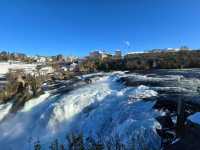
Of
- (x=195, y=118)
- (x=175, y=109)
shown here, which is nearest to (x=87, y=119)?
(x=175, y=109)

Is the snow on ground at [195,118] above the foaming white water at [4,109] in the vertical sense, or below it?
above

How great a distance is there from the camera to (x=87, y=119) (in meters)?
14.2

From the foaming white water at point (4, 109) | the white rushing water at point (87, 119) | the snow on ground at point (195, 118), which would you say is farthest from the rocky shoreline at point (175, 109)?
the foaming white water at point (4, 109)

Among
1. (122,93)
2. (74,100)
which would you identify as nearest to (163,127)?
(122,93)

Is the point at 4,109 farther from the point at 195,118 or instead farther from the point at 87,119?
the point at 195,118

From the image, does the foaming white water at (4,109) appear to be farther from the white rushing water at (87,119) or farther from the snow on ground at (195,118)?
the snow on ground at (195,118)

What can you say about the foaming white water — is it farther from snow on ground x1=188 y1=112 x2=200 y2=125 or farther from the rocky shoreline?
snow on ground x1=188 y1=112 x2=200 y2=125

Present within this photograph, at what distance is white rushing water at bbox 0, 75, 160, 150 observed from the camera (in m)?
11.1

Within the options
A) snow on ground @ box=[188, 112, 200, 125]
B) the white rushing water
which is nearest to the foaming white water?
the white rushing water

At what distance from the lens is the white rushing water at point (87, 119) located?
36.4 ft

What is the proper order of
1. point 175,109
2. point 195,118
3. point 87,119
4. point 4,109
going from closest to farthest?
1. point 195,118
2. point 175,109
3. point 87,119
4. point 4,109

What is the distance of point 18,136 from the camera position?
52.1 feet

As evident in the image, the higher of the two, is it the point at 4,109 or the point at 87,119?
the point at 87,119

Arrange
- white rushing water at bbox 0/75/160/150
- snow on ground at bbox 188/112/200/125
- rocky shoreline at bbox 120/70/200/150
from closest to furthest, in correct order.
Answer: rocky shoreline at bbox 120/70/200/150, snow on ground at bbox 188/112/200/125, white rushing water at bbox 0/75/160/150
